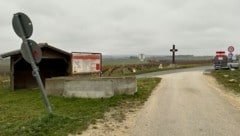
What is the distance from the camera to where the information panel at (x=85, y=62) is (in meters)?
23.9

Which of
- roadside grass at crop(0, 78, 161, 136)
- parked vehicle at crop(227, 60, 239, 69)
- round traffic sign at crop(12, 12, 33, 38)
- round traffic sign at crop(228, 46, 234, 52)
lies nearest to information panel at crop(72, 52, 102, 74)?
roadside grass at crop(0, 78, 161, 136)

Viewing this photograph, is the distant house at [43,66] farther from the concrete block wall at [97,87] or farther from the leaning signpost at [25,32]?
the leaning signpost at [25,32]

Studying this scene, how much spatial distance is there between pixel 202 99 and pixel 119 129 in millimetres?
7043

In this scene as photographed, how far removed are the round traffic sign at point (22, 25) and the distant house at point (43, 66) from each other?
48.3 ft

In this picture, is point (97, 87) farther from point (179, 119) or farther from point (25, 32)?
point (25, 32)

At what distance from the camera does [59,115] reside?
1154cm

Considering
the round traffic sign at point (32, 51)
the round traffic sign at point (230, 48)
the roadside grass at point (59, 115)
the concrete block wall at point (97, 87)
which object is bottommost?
the roadside grass at point (59, 115)

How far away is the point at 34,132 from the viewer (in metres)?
9.59

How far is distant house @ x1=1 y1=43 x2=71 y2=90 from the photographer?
2586 centimetres

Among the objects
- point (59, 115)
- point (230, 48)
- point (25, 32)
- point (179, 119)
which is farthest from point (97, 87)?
point (230, 48)

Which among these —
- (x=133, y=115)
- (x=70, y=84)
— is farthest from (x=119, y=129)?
(x=70, y=84)

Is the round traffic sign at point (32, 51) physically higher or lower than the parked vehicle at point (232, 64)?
higher

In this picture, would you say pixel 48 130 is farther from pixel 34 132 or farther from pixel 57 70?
pixel 57 70

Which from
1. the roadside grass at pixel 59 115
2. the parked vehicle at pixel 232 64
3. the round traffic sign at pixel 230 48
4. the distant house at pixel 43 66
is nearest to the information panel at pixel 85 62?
the distant house at pixel 43 66
